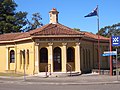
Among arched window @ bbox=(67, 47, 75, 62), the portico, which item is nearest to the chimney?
the portico

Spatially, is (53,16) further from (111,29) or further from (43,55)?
(111,29)

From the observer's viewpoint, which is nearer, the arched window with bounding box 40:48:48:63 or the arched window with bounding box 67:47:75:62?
the arched window with bounding box 40:48:48:63

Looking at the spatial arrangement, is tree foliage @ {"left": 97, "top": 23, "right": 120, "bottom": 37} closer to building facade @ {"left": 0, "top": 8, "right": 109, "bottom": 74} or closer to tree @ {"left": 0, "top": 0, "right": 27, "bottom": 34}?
tree @ {"left": 0, "top": 0, "right": 27, "bottom": 34}

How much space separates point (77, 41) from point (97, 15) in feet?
15.1

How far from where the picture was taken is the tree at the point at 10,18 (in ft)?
215

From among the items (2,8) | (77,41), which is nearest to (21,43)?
(77,41)

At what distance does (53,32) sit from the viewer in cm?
3653

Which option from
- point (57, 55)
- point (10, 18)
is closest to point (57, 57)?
point (57, 55)

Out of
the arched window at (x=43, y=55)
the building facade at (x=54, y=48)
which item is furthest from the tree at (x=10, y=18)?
the arched window at (x=43, y=55)

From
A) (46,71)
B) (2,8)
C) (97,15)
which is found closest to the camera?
(46,71)

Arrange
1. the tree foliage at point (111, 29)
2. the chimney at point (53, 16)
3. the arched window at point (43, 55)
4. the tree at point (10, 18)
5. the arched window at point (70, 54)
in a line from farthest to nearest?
the tree foliage at point (111, 29) < the tree at point (10, 18) < the chimney at point (53, 16) < the arched window at point (70, 54) < the arched window at point (43, 55)

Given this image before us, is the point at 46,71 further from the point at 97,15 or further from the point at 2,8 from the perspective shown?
the point at 2,8

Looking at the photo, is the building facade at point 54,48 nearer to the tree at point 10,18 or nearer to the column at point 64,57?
the column at point 64,57

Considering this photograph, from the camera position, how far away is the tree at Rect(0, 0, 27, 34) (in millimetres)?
65500
